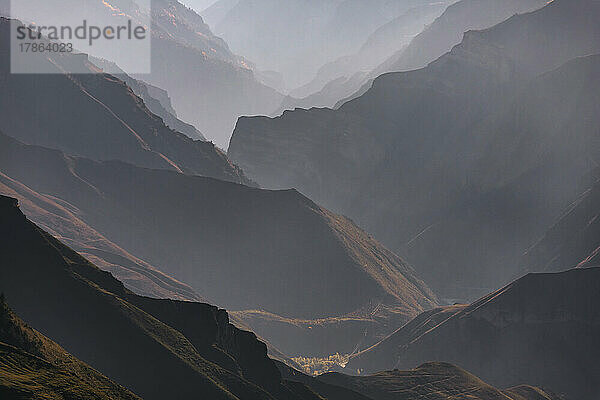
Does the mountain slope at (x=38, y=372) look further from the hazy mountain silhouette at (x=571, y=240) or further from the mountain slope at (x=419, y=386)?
the hazy mountain silhouette at (x=571, y=240)

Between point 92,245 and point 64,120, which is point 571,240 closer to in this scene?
point 92,245

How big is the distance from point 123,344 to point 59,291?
5876 millimetres

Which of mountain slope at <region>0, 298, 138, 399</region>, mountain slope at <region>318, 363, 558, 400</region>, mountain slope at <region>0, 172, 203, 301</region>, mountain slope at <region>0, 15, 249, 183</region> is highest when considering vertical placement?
mountain slope at <region>0, 15, 249, 183</region>

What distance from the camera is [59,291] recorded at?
49688mm

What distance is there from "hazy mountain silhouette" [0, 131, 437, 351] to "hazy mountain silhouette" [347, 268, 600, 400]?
32.1 m

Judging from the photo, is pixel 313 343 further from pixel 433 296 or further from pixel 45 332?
pixel 45 332

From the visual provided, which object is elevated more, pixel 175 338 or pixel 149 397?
pixel 175 338

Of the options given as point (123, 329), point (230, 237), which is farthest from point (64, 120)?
point (123, 329)

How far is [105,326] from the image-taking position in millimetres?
49312

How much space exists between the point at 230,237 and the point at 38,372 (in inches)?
5449

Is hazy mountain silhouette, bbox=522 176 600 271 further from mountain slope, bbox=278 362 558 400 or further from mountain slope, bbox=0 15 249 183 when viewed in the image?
mountain slope, bbox=0 15 249 183

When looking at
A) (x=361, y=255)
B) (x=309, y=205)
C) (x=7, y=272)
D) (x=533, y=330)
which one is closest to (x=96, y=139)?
(x=309, y=205)

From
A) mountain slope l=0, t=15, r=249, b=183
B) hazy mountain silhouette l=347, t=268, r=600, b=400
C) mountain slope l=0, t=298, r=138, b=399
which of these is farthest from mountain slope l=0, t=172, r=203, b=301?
mountain slope l=0, t=298, r=138, b=399

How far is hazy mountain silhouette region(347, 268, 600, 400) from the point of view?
100 m
